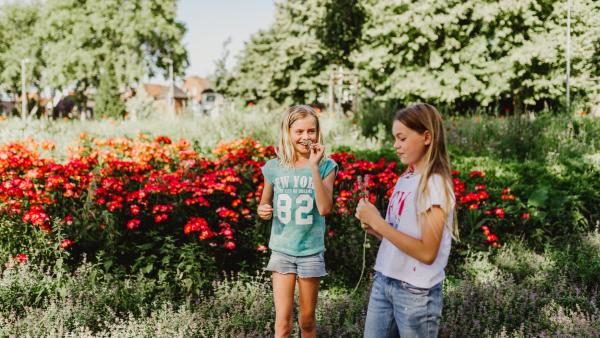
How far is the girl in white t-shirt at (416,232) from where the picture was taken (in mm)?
1913

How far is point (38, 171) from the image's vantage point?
4430 mm

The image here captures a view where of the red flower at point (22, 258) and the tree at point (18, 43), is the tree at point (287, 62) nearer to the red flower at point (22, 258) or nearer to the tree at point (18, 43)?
the red flower at point (22, 258)

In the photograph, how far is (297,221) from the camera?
2.82 meters

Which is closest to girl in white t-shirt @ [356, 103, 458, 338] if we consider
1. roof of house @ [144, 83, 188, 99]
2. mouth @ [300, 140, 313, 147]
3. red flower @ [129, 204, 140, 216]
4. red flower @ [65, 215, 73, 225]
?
mouth @ [300, 140, 313, 147]

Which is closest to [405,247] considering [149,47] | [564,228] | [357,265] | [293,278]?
[293,278]

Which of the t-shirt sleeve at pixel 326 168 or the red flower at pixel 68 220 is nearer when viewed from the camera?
the t-shirt sleeve at pixel 326 168

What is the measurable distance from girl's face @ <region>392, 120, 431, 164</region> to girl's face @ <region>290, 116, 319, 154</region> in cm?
81

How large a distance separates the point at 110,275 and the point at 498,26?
17.0 meters

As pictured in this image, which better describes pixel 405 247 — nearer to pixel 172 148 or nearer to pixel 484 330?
pixel 484 330

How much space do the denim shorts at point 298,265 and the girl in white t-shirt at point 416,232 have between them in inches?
27.2

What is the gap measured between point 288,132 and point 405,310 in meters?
1.28

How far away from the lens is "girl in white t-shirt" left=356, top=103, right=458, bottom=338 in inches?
75.3

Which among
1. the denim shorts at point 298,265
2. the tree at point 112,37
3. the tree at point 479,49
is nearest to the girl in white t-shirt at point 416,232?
the denim shorts at point 298,265

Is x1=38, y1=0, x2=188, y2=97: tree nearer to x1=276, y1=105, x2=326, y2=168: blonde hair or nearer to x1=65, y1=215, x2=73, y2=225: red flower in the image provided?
x1=65, y1=215, x2=73, y2=225: red flower
